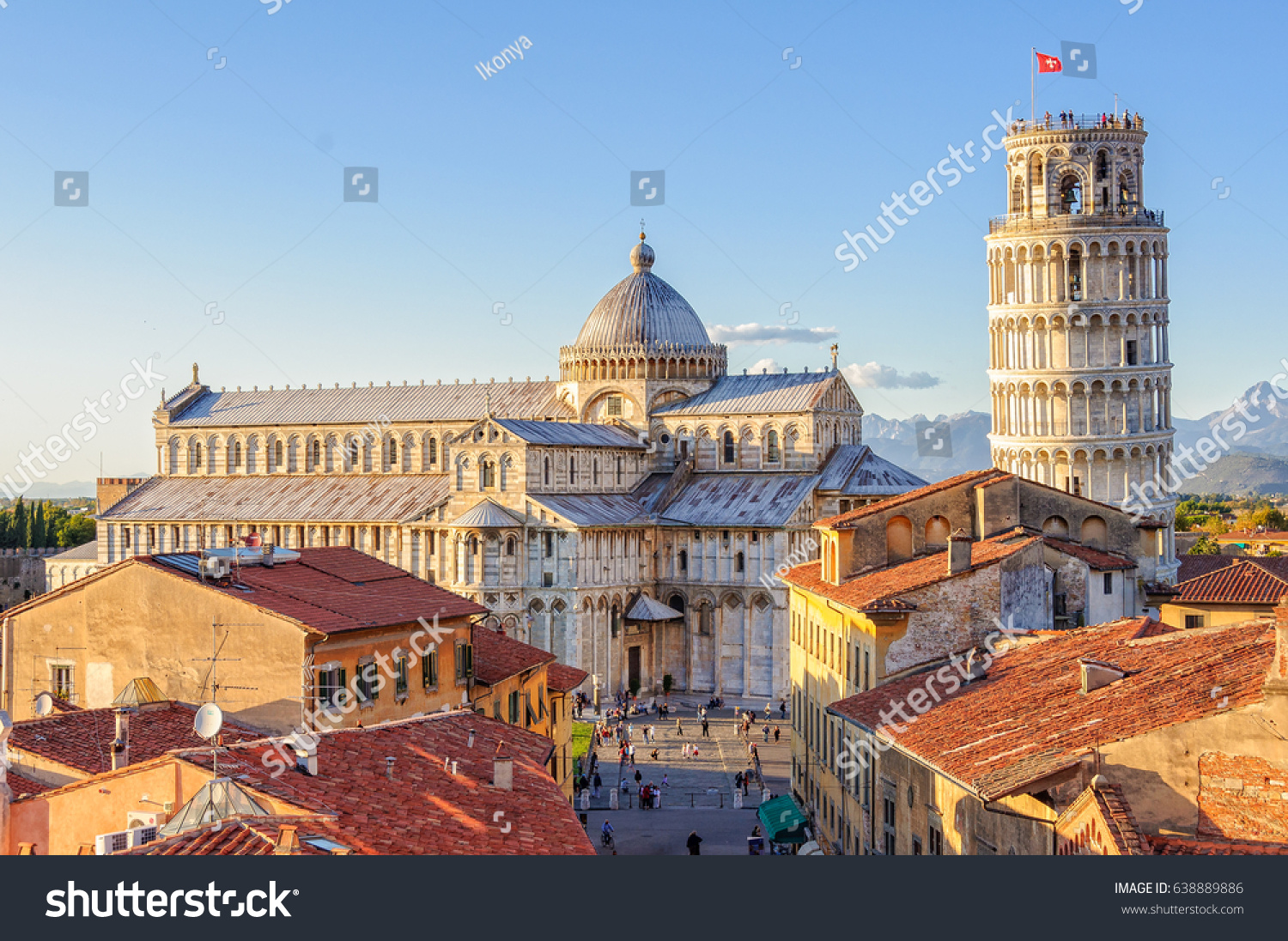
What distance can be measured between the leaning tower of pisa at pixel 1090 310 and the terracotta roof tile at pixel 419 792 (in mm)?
65512

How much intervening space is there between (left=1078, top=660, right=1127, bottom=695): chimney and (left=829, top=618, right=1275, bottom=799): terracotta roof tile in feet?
0.79

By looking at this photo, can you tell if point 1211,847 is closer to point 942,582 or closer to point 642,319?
point 942,582

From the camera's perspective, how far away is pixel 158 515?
10862cm

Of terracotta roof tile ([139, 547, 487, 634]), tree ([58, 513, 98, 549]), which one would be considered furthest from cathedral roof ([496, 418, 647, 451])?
tree ([58, 513, 98, 549])

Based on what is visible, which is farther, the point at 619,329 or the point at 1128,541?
the point at 619,329

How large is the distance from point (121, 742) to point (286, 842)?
35.9 ft

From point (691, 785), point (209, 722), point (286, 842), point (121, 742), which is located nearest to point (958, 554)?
point (121, 742)

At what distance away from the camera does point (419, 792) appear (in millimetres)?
27281

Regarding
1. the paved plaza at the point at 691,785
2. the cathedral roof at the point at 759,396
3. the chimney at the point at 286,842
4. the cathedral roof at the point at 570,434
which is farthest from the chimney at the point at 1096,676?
the cathedral roof at the point at 759,396

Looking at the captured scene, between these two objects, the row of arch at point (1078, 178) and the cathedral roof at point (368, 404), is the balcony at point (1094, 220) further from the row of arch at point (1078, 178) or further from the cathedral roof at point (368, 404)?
the cathedral roof at point (368, 404)

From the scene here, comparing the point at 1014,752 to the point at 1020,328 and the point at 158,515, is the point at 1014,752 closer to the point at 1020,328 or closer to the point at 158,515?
the point at 1020,328

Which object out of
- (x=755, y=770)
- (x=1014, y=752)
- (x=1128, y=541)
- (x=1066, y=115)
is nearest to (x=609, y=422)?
(x=1066, y=115)

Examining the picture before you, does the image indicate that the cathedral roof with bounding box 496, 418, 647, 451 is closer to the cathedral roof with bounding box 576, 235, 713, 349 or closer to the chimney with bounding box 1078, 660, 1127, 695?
the cathedral roof with bounding box 576, 235, 713, 349

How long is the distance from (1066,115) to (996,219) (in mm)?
6863
